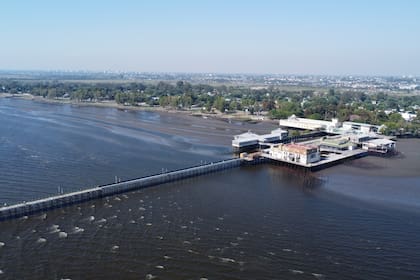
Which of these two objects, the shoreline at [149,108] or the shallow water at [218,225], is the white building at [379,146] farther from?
the shoreline at [149,108]

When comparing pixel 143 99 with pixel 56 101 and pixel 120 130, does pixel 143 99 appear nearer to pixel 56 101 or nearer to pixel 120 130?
pixel 56 101

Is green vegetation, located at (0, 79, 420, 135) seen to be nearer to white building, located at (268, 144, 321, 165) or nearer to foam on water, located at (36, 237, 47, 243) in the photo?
white building, located at (268, 144, 321, 165)

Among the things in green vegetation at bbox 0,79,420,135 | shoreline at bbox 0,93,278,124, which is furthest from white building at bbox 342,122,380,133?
shoreline at bbox 0,93,278,124

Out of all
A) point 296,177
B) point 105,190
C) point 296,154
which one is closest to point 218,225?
point 105,190

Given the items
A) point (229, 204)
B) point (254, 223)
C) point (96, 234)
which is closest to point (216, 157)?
point (229, 204)

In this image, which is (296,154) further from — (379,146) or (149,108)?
(149,108)
